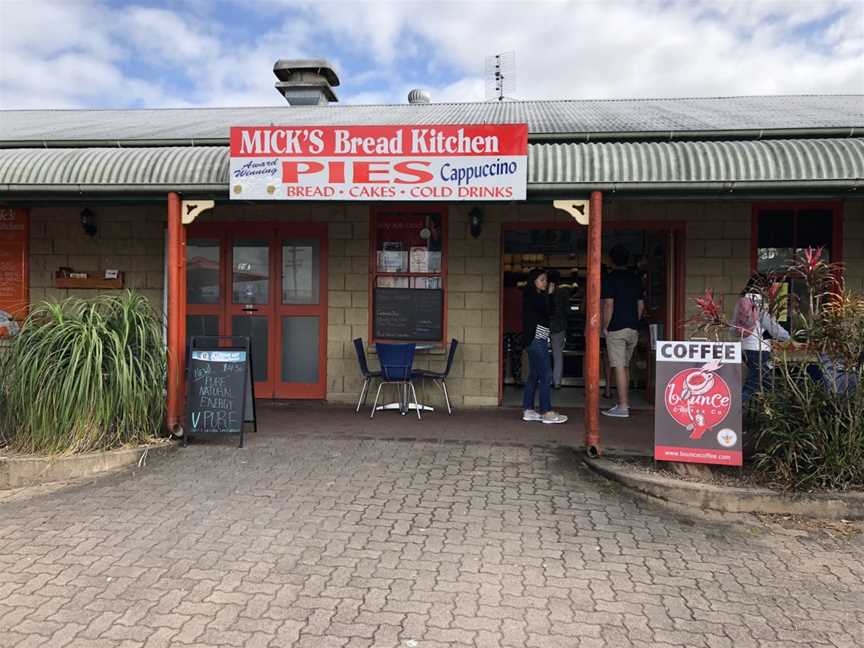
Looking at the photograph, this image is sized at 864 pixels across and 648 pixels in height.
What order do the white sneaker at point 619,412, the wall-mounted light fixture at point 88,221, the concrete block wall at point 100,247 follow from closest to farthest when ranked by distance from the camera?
1. the white sneaker at point 619,412
2. the wall-mounted light fixture at point 88,221
3. the concrete block wall at point 100,247

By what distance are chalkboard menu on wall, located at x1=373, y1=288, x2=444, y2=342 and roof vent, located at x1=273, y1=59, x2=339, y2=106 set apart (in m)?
4.88

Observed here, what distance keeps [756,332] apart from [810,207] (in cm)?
297

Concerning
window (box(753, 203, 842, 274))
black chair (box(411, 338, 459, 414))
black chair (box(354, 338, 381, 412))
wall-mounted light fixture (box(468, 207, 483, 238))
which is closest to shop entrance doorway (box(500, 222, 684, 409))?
wall-mounted light fixture (box(468, 207, 483, 238))

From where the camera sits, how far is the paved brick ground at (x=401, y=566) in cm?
307

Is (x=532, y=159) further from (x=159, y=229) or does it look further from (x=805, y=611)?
(x=159, y=229)

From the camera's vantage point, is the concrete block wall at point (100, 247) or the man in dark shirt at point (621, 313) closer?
the man in dark shirt at point (621, 313)

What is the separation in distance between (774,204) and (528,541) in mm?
5381

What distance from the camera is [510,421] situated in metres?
7.10

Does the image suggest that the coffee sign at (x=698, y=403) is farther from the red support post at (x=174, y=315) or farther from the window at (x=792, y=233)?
the red support post at (x=174, y=315)

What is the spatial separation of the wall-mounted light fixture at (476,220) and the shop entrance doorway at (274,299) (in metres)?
1.85

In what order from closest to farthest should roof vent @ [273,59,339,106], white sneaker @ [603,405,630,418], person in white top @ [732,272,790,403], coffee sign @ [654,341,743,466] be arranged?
coffee sign @ [654,341,743,466], person in white top @ [732,272,790,403], white sneaker @ [603,405,630,418], roof vent @ [273,59,339,106]

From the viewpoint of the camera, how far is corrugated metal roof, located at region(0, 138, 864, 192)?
543 centimetres

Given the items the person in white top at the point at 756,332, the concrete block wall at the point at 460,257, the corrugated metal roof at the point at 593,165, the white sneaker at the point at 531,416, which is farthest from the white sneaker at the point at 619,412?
the corrugated metal roof at the point at 593,165

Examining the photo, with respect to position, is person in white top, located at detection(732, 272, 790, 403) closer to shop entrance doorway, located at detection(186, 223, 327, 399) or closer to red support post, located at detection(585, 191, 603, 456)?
red support post, located at detection(585, 191, 603, 456)
